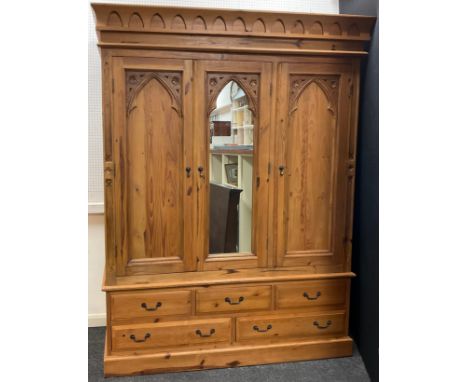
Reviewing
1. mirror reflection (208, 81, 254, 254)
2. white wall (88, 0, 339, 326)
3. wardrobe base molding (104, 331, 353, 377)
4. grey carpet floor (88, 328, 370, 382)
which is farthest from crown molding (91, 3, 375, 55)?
grey carpet floor (88, 328, 370, 382)

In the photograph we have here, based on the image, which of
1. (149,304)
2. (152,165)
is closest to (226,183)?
(152,165)

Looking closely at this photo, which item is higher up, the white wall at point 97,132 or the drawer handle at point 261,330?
the white wall at point 97,132

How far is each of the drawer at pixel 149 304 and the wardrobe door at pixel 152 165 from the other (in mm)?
126

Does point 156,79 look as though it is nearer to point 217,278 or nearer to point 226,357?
point 217,278

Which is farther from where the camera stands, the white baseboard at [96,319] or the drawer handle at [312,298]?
the white baseboard at [96,319]

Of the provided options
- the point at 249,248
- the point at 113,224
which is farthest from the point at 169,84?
the point at 249,248

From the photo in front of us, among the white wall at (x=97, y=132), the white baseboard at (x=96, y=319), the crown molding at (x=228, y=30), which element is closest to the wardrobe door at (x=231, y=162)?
the crown molding at (x=228, y=30)

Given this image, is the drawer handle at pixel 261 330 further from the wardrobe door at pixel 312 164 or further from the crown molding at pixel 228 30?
the crown molding at pixel 228 30

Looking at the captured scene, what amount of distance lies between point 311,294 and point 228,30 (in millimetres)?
1511

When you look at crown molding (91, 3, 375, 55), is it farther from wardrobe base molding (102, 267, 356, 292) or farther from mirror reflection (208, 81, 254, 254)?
wardrobe base molding (102, 267, 356, 292)

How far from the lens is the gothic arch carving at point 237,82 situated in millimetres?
2150

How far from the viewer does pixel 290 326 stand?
233 centimetres

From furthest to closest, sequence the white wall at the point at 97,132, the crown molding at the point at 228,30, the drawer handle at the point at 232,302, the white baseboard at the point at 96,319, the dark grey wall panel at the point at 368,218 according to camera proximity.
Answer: the white baseboard at the point at 96,319 → the white wall at the point at 97,132 → the drawer handle at the point at 232,302 → the dark grey wall panel at the point at 368,218 → the crown molding at the point at 228,30

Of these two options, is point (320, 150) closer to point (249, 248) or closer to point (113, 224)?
point (249, 248)
